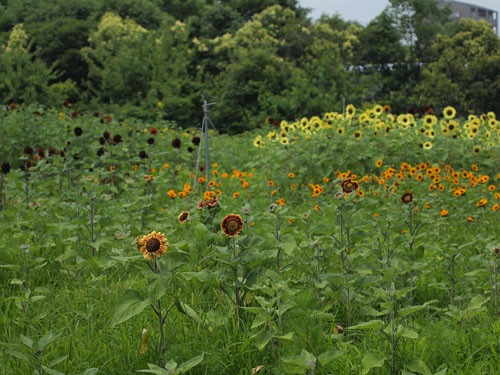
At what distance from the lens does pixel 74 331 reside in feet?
7.68

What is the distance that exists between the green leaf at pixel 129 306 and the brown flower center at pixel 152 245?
0.62 ft

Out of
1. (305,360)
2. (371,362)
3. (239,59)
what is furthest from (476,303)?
(239,59)

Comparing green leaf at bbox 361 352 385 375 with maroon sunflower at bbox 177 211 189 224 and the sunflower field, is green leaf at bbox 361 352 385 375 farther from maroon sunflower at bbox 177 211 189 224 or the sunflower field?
maroon sunflower at bbox 177 211 189 224

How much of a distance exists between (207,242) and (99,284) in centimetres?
71

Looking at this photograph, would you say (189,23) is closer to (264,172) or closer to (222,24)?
(222,24)

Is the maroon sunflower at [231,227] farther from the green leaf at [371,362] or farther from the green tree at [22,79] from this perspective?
the green tree at [22,79]

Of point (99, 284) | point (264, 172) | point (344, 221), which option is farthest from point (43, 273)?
point (264, 172)

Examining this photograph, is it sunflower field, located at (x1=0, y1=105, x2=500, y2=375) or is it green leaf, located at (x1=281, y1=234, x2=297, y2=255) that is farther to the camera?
green leaf, located at (x1=281, y1=234, x2=297, y2=255)

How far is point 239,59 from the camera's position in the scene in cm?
2152

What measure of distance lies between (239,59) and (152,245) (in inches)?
809

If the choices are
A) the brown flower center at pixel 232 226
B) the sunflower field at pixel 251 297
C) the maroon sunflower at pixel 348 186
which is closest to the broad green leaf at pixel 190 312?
the sunflower field at pixel 251 297

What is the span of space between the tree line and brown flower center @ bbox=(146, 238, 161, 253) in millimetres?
13729

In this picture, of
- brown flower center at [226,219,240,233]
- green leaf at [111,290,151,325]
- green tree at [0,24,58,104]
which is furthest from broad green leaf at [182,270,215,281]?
green tree at [0,24,58,104]

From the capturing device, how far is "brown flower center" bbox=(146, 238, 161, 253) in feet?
5.90
